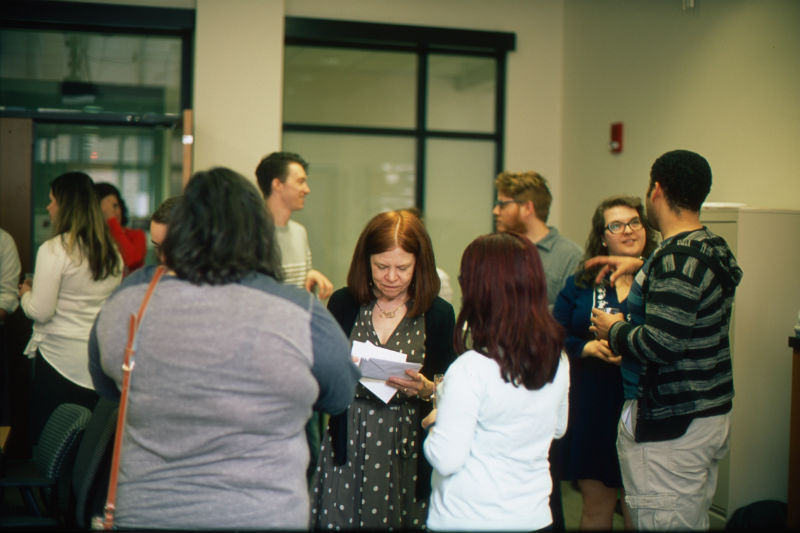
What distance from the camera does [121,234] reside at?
469 cm

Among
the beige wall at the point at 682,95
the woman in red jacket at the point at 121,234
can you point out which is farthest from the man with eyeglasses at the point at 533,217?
the woman in red jacket at the point at 121,234

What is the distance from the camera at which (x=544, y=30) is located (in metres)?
5.98

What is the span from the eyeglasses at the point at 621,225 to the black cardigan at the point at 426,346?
958mm

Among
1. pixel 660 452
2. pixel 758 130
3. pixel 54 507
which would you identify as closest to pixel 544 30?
pixel 758 130

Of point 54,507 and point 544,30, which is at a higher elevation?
point 544,30

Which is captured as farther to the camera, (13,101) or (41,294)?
(13,101)

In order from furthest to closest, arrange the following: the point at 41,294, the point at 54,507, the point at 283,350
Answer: the point at 41,294, the point at 54,507, the point at 283,350

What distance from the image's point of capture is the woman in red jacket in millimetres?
4609

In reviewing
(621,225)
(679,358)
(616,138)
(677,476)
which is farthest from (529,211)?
(677,476)

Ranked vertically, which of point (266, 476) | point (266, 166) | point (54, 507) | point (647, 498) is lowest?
point (54, 507)

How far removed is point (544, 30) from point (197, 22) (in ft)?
8.51

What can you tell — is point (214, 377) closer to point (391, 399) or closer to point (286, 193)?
point (391, 399)

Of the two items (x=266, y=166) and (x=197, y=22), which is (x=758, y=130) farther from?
(x=197, y=22)

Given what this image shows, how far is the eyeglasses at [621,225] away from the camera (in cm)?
313
